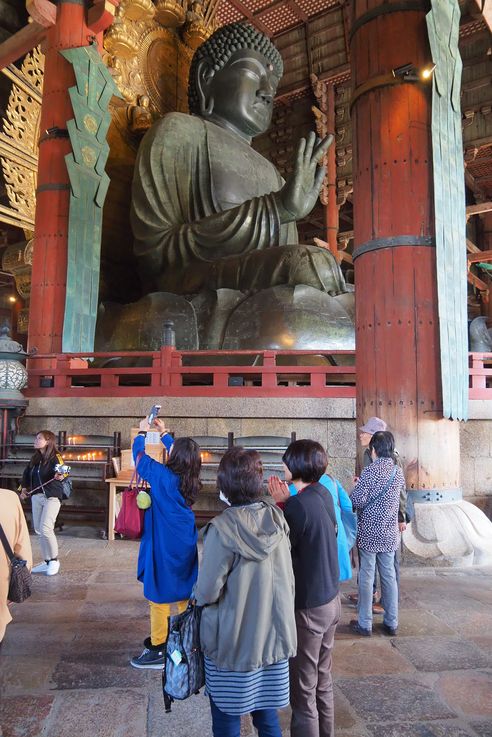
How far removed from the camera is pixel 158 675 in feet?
6.83

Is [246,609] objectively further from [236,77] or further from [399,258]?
[236,77]

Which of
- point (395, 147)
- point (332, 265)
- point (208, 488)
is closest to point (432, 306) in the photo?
point (395, 147)

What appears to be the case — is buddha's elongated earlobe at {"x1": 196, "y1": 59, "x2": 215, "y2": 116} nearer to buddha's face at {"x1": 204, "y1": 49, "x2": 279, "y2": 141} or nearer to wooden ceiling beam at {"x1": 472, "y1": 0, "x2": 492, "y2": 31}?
buddha's face at {"x1": 204, "y1": 49, "x2": 279, "y2": 141}

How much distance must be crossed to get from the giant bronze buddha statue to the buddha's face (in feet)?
0.05

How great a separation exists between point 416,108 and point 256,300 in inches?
103

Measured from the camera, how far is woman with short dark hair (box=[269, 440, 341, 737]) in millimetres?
1486

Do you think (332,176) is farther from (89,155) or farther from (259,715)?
(259,715)

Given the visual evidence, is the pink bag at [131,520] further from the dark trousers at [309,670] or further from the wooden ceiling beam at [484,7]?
the wooden ceiling beam at [484,7]

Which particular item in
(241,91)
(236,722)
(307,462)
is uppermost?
(241,91)

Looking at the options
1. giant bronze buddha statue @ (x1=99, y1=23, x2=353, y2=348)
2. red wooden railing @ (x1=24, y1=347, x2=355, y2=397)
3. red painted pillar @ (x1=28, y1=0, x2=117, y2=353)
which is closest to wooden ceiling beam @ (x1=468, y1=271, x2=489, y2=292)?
giant bronze buddha statue @ (x1=99, y1=23, x2=353, y2=348)

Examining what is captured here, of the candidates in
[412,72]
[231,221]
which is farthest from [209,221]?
[412,72]

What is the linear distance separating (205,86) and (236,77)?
0.50 meters

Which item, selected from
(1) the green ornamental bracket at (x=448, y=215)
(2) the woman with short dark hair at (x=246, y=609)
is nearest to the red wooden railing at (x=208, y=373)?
(1) the green ornamental bracket at (x=448, y=215)

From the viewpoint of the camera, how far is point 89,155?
666 centimetres
